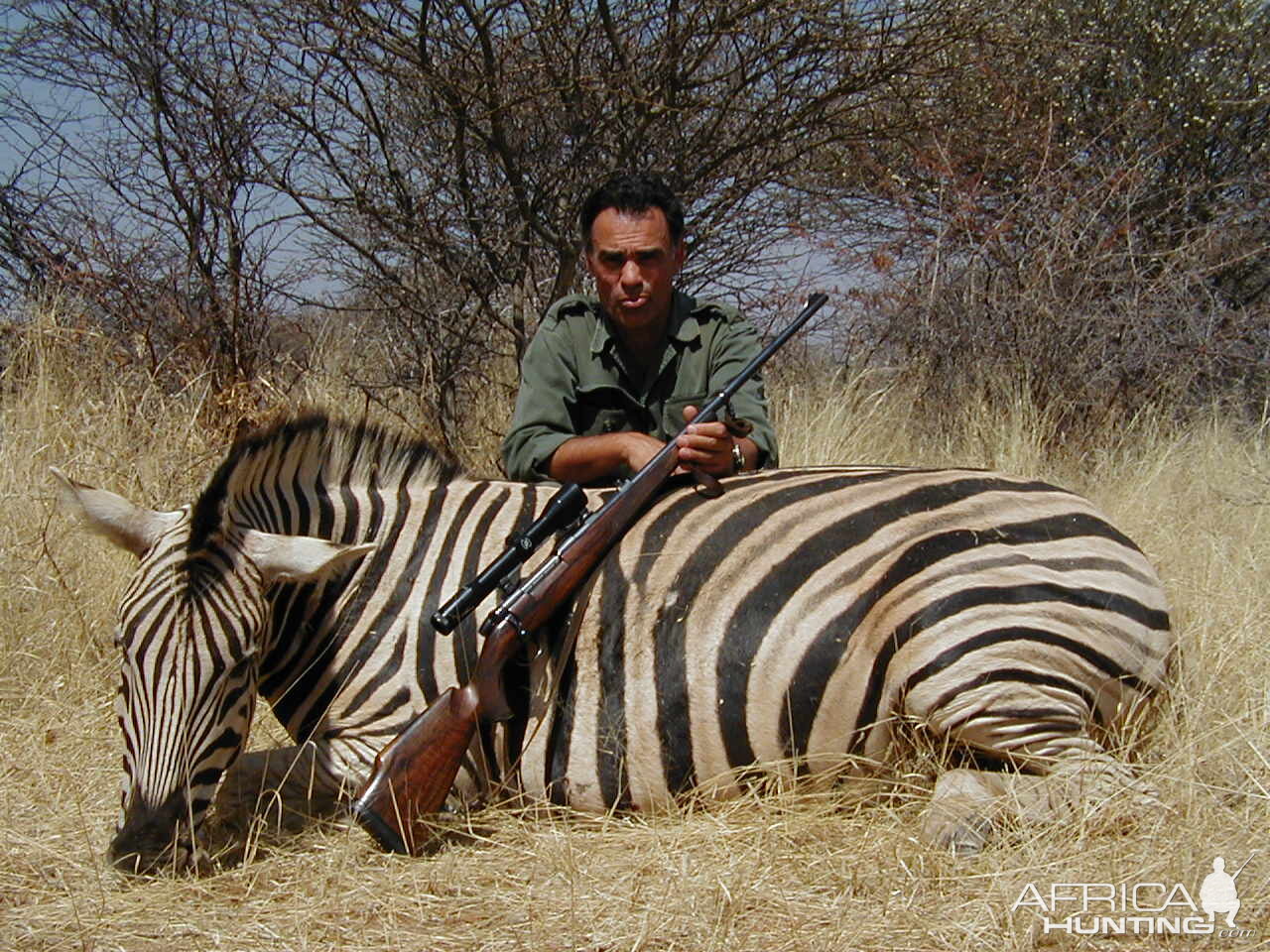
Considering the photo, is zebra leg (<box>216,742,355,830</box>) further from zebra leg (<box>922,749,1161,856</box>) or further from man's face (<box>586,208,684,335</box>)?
man's face (<box>586,208,684,335</box>)

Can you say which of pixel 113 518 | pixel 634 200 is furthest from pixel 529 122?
pixel 113 518

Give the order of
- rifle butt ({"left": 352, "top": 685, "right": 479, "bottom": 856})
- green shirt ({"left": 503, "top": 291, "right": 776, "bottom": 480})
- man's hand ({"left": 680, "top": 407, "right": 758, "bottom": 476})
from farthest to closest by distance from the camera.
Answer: green shirt ({"left": 503, "top": 291, "right": 776, "bottom": 480}), man's hand ({"left": 680, "top": 407, "right": 758, "bottom": 476}), rifle butt ({"left": 352, "top": 685, "right": 479, "bottom": 856})

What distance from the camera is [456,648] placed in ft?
10.1

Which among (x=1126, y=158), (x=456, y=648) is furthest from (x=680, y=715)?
(x=1126, y=158)

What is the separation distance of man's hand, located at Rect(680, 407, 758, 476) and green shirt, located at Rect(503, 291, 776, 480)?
25.1 inches

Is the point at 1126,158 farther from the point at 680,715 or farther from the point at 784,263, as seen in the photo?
the point at 680,715

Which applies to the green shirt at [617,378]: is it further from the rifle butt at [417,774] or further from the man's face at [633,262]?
the rifle butt at [417,774]

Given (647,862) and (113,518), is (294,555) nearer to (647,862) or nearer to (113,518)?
(113,518)

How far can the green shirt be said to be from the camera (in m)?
4.09

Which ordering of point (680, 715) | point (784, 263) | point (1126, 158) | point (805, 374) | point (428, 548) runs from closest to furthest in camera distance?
1. point (680, 715)
2. point (428, 548)
3. point (784, 263)
4. point (805, 374)
5. point (1126, 158)

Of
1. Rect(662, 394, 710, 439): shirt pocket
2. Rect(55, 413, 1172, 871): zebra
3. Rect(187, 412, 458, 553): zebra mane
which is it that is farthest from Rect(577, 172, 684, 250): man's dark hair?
Rect(55, 413, 1172, 871): zebra

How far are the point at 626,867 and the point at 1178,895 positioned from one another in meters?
1.16

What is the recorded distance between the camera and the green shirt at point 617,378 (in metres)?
4.09

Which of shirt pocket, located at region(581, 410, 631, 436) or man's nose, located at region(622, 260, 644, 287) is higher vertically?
man's nose, located at region(622, 260, 644, 287)
